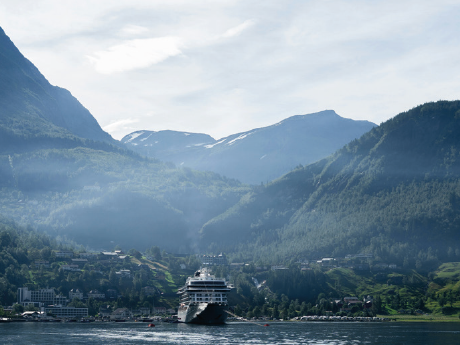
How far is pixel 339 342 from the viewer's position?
18550 centimetres

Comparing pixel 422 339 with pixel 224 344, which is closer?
pixel 224 344

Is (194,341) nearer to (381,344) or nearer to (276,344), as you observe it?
(276,344)

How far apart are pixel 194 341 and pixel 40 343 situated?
39929 millimetres

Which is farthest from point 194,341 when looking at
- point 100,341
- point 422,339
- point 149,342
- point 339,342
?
point 422,339

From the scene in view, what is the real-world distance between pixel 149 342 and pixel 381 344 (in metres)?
61.2

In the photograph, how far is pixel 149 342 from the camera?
619 feet

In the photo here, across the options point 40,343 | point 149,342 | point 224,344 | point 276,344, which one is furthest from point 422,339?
point 40,343

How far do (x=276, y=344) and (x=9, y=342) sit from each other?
6897cm

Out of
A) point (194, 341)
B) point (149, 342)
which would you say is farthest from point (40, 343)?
point (194, 341)

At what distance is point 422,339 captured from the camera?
7825 inches

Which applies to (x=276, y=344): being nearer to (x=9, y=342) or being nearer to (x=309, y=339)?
(x=309, y=339)

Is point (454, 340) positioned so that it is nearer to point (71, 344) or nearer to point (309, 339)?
point (309, 339)

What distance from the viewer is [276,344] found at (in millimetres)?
Result: 179000

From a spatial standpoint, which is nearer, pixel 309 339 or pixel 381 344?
pixel 381 344
